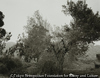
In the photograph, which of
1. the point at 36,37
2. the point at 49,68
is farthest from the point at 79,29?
the point at 36,37

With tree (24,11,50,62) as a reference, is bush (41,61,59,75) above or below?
below

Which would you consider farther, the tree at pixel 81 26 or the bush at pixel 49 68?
the tree at pixel 81 26

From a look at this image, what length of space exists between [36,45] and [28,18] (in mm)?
7511

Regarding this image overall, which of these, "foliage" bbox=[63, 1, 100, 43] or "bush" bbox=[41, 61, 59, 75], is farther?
"foliage" bbox=[63, 1, 100, 43]

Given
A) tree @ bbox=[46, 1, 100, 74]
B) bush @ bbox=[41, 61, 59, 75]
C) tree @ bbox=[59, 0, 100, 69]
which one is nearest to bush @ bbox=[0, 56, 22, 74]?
bush @ bbox=[41, 61, 59, 75]

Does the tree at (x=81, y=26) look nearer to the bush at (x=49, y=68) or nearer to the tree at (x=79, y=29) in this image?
the tree at (x=79, y=29)

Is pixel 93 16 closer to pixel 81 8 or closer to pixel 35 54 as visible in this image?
pixel 81 8

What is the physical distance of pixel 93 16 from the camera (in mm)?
16797

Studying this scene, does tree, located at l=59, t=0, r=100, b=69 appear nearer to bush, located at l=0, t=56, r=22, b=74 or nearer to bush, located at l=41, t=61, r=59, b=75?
bush, located at l=41, t=61, r=59, b=75

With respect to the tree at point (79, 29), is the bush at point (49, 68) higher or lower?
lower

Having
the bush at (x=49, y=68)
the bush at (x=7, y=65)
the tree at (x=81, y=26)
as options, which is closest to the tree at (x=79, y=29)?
the tree at (x=81, y=26)

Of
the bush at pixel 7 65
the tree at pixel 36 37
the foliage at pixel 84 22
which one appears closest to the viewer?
the bush at pixel 7 65

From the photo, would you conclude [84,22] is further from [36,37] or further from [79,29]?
[36,37]

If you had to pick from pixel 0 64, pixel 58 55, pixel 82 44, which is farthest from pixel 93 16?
pixel 0 64
